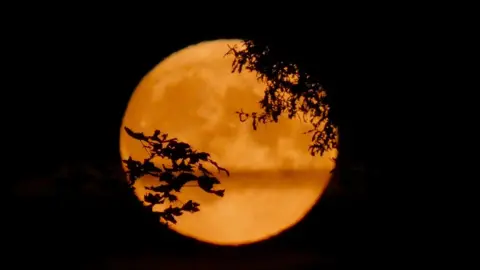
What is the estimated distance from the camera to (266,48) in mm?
4727

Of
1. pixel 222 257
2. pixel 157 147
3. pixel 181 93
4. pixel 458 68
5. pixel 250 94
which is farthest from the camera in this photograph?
pixel 222 257

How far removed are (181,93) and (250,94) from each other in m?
0.84

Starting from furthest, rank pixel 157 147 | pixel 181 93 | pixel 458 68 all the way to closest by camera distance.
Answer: pixel 181 93 < pixel 458 68 < pixel 157 147

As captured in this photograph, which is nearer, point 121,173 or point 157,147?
point 157,147

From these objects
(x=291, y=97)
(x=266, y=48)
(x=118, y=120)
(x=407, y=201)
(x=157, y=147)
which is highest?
(x=118, y=120)

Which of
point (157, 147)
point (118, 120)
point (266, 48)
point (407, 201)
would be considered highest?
point (118, 120)

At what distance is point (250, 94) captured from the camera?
5336 millimetres

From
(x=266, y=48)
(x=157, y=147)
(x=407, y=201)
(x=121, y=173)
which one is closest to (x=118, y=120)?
(x=121, y=173)

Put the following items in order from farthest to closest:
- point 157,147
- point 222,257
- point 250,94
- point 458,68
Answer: point 222,257, point 250,94, point 458,68, point 157,147

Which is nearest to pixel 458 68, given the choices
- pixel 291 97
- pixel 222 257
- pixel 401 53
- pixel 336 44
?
pixel 401 53

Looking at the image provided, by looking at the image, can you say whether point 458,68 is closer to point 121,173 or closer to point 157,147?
point 157,147

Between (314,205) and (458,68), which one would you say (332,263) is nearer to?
(314,205)

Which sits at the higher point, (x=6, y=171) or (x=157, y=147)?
(x=6, y=171)

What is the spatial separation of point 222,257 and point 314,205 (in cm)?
105
